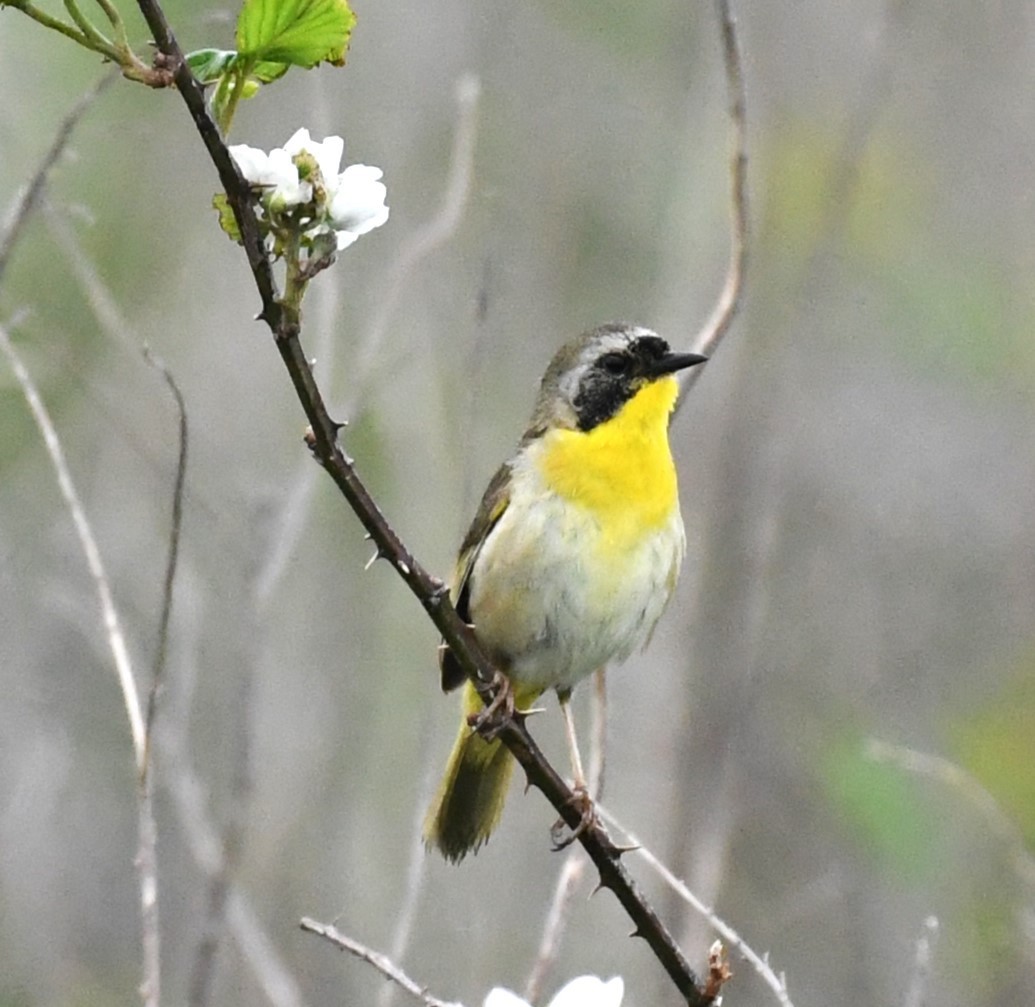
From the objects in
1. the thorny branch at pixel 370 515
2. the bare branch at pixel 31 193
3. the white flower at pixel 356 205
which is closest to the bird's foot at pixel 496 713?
the thorny branch at pixel 370 515

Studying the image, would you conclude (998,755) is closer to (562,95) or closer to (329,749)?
(329,749)

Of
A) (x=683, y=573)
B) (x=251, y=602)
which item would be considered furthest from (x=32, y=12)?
(x=683, y=573)

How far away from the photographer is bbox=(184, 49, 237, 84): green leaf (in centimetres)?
163

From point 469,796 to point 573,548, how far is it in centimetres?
56

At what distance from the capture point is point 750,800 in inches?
223

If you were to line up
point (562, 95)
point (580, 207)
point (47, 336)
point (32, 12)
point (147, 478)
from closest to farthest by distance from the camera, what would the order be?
point (32, 12) < point (47, 336) < point (147, 478) < point (580, 207) < point (562, 95)

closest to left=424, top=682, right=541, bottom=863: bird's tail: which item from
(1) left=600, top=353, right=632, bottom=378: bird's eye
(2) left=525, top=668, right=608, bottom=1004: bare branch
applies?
(2) left=525, top=668, right=608, bottom=1004: bare branch

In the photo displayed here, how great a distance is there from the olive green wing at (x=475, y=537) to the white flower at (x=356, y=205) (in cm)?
172

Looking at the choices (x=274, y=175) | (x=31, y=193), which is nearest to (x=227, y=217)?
(x=274, y=175)

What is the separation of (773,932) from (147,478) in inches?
95.4

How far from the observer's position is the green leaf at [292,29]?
62.9 inches

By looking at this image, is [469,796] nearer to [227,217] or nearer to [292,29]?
[227,217]

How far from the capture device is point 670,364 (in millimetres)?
3340

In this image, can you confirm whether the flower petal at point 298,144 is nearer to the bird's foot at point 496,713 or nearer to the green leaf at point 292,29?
the green leaf at point 292,29
